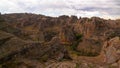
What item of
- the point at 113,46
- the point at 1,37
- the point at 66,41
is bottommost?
the point at 66,41

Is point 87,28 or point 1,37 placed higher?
point 1,37

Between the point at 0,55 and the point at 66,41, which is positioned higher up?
the point at 0,55

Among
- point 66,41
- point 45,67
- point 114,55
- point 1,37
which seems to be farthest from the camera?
point 66,41

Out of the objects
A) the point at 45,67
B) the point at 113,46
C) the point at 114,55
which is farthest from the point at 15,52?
the point at 113,46

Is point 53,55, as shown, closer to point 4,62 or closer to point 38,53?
point 38,53

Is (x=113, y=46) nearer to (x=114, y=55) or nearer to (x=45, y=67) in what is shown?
(x=114, y=55)

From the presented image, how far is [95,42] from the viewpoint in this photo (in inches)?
4072

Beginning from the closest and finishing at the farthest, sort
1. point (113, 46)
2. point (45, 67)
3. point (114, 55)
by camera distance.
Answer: point (45, 67) < point (114, 55) < point (113, 46)

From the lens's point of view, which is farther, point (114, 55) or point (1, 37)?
point (114, 55)

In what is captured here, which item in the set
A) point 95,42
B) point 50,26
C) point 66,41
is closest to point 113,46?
point 95,42

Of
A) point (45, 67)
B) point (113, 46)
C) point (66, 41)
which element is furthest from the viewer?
point (66, 41)

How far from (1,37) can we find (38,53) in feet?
17.1

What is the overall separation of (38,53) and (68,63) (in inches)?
193

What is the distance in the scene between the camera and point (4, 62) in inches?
1390
